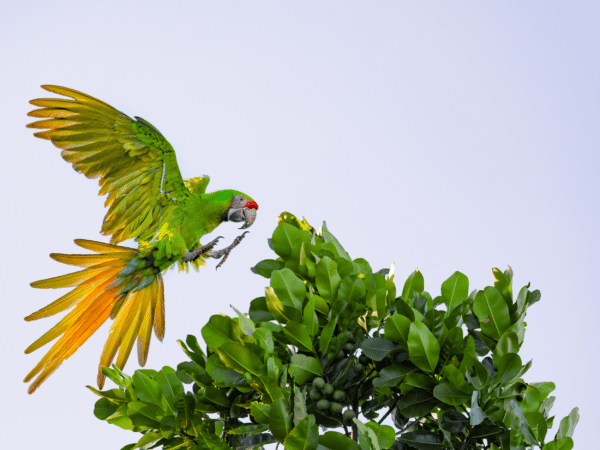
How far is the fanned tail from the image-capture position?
1390 millimetres

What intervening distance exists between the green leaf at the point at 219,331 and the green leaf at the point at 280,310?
0.06m

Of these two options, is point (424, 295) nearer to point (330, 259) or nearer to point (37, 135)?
point (330, 259)

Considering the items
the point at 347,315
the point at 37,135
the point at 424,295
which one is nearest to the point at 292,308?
the point at 347,315

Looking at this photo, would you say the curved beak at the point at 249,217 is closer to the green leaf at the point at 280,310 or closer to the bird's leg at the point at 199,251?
the bird's leg at the point at 199,251

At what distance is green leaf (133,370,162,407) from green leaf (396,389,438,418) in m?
0.34

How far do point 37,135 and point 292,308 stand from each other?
1120mm

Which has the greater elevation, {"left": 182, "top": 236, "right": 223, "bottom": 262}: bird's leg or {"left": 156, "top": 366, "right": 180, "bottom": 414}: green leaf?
{"left": 182, "top": 236, "right": 223, "bottom": 262}: bird's leg

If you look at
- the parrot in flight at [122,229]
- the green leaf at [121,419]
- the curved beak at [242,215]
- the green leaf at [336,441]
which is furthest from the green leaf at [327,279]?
the curved beak at [242,215]

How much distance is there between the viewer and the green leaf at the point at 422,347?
654 millimetres

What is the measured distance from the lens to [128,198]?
166 centimetres

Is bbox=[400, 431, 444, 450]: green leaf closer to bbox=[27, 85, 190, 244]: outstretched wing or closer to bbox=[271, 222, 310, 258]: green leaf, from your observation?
bbox=[271, 222, 310, 258]: green leaf

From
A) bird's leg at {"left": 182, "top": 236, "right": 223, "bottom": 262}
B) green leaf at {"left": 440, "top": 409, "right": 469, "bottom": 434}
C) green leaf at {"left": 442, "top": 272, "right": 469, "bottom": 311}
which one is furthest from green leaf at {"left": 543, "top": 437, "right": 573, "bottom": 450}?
bird's leg at {"left": 182, "top": 236, "right": 223, "bottom": 262}

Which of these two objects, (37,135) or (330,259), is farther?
(37,135)

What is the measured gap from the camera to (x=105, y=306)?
154cm
